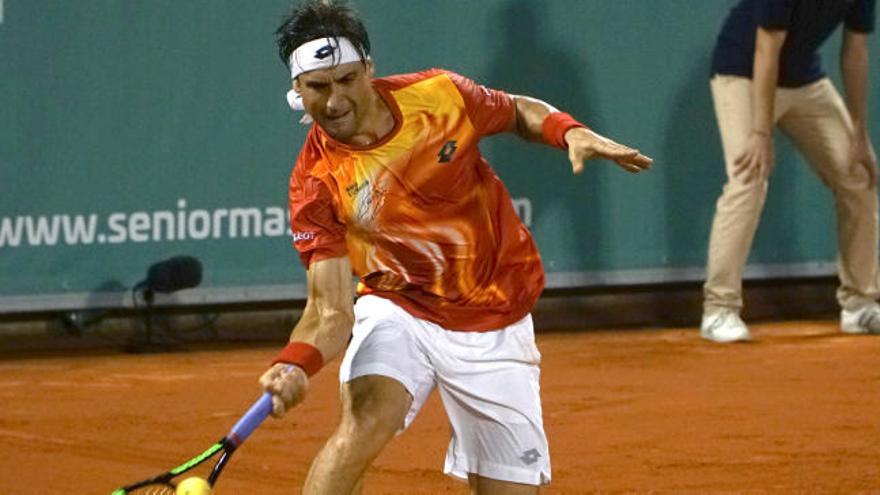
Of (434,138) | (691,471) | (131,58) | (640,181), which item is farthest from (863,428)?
(131,58)

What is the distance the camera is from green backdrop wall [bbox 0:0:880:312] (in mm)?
8758

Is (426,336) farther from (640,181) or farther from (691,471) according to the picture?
(640,181)

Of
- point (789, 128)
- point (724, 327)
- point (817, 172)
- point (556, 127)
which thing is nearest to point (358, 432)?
point (556, 127)

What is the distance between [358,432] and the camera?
4941 millimetres

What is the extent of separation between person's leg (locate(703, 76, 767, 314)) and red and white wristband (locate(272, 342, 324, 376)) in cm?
465

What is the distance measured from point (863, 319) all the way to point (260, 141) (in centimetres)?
317

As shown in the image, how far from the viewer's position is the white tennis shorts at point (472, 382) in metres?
5.09

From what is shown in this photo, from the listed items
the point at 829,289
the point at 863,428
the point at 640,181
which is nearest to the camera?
the point at 863,428

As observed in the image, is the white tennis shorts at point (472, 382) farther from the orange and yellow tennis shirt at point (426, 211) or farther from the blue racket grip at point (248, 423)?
the blue racket grip at point (248, 423)

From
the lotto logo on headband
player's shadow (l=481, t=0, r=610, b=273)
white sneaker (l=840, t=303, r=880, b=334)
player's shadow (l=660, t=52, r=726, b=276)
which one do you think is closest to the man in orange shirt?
the lotto logo on headband

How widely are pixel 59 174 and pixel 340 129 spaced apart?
4085 mm

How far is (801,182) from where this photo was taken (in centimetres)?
995

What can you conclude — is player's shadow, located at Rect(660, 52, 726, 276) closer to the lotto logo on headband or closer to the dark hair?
the dark hair

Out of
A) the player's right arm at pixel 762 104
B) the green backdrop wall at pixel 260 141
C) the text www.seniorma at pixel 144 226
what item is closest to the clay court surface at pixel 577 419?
the green backdrop wall at pixel 260 141
